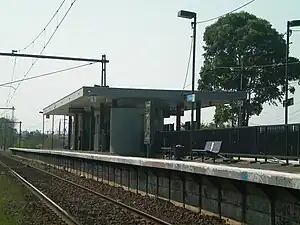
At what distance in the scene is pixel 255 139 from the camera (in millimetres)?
24984

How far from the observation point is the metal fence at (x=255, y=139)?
22000 millimetres

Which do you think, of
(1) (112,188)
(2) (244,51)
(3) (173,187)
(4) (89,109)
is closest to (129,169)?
(1) (112,188)

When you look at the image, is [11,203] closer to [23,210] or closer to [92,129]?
[23,210]

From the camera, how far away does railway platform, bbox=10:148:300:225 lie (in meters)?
11.6

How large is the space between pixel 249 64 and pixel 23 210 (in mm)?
47204

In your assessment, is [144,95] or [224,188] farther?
[144,95]

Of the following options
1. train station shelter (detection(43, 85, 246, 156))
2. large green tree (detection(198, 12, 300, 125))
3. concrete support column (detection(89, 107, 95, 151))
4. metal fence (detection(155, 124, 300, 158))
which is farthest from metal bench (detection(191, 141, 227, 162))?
large green tree (detection(198, 12, 300, 125))

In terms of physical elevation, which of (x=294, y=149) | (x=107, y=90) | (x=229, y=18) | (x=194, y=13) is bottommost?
(x=294, y=149)

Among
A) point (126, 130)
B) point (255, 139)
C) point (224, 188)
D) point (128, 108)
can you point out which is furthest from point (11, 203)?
point (128, 108)

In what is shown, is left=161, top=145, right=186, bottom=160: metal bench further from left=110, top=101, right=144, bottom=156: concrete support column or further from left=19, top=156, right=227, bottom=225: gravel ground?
left=110, top=101, right=144, bottom=156: concrete support column

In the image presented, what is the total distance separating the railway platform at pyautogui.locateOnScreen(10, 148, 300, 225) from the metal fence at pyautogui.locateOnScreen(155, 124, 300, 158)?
4.56m

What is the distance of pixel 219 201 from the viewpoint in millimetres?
14898

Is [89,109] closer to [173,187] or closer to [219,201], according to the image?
[173,187]

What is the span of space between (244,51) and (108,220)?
48.9 metres
